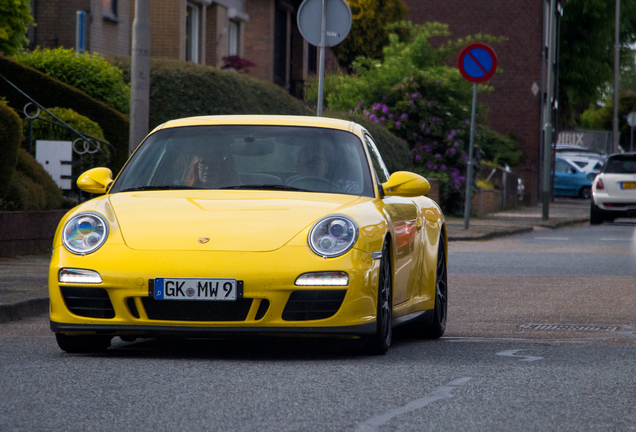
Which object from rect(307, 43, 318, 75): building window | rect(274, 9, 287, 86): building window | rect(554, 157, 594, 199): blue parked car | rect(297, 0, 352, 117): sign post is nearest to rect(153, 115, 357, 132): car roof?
rect(297, 0, 352, 117): sign post

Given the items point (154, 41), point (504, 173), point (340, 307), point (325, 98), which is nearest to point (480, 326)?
point (340, 307)

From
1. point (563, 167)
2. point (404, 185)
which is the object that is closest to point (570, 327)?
point (404, 185)

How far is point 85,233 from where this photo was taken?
642 centimetres

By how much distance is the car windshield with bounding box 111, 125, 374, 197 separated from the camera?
711cm

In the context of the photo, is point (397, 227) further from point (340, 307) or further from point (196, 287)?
point (196, 287)

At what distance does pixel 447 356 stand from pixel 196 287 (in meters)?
1.62

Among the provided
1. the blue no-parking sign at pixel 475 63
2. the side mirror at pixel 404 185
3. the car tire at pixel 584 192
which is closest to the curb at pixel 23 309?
the side mirror at pixel 404 185

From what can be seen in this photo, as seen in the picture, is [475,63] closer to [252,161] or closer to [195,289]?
[252,161]

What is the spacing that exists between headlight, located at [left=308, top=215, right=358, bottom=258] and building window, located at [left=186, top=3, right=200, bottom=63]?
71.6ft

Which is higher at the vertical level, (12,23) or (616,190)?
(12,23)

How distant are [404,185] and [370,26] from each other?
103 ft

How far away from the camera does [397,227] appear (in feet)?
23.2

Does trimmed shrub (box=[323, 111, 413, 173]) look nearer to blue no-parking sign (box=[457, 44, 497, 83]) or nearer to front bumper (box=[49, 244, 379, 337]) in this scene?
blue no-parking sign (box=[457, 44, 497, 83])

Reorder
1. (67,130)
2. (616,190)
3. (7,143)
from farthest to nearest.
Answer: (616,190), (67,130), (7,143)
